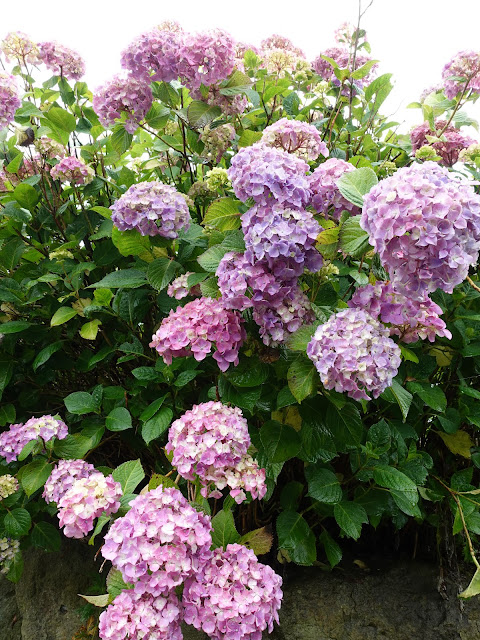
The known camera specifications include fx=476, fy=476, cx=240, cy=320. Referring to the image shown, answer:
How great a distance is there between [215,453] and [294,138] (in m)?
0.95

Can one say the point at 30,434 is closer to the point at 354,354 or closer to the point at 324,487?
the point at 324,487

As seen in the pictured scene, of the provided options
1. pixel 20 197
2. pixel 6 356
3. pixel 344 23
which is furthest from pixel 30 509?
pixel 344 23

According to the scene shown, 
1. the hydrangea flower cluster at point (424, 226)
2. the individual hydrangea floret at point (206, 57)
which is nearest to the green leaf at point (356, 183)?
the hydrangea flower cluster at point (424, 226)

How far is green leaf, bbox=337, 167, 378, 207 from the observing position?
111 centimetres

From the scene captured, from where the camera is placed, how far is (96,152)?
2.04 meters

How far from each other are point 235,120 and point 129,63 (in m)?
0.46

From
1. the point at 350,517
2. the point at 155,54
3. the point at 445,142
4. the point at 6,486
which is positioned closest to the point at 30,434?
the point at 6,486

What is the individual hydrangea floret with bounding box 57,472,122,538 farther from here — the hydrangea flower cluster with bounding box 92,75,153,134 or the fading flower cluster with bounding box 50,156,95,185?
the hydrangea flower cluster with bounding box 92,75,153,134

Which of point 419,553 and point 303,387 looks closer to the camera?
point 303,387

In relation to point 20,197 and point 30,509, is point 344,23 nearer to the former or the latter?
point 20,197

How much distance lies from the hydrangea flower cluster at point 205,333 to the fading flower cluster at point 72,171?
0.87 metres

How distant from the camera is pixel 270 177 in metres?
1.14

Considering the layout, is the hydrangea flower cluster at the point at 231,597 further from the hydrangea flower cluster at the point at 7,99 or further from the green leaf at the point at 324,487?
the hydrangea flower cluster at the point at 7,99

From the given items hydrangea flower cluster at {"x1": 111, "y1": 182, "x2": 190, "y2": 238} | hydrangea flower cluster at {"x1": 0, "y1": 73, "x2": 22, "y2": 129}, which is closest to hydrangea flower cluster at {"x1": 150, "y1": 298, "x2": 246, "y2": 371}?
hydrangea flower cluster at {"x1": 111, "y1": 182, "x2": 190, "y2": 238}
